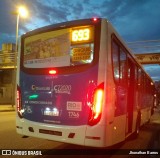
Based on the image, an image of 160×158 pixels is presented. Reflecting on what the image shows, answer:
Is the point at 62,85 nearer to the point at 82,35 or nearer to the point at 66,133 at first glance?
the point at 66,133

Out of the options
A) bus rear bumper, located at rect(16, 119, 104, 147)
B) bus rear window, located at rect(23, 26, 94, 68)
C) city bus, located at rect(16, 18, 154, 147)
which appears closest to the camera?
bus rear bumper, located at rect(16, 119, 104, 147)

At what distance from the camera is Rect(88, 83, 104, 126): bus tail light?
6.66m

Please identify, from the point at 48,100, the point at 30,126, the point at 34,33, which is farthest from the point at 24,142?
the point at 34,33

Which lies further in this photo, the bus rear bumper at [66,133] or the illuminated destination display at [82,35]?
the illuminated destination display at [82,35]

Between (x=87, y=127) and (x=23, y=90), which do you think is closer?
(x=87, y=127)

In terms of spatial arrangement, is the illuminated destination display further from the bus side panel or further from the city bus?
the bus side panel

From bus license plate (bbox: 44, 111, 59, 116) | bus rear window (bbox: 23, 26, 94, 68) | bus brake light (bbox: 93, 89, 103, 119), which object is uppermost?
bus rear window (bbox: 23, 26, 94, 68)

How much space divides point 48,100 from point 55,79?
1.85ft

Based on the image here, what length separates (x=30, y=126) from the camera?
767cm

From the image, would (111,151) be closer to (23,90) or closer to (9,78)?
(23,90)

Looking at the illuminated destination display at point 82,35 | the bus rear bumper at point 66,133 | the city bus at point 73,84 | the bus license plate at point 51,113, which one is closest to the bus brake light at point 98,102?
the city bus at point 73,84

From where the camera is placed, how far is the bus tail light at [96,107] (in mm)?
6664

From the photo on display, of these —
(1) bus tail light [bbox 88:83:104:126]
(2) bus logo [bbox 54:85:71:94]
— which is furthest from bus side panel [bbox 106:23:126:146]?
(2) bus logo [bbox 54:85:71:94]

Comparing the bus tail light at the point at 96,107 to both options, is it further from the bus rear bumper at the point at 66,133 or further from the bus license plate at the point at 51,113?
the bus license plate at the point at 51,113
